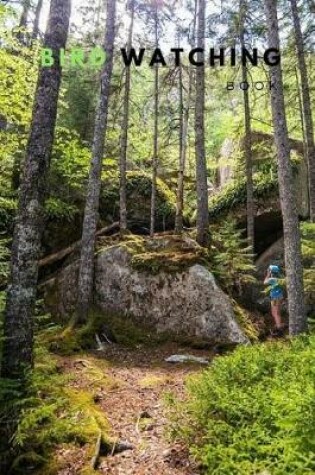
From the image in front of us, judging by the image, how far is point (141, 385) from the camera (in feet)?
24.9

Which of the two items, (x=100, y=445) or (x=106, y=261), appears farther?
(x=106, y=261)

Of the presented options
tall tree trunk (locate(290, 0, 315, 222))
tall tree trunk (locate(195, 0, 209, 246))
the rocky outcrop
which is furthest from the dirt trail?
tall tree trunk (locate(290, 0, 315, 222))

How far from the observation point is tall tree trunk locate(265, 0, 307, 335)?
8.30 meters

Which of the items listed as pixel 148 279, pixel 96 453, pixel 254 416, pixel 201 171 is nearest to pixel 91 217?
pixel 148 279

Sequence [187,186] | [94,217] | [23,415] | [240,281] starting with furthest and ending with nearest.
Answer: [187,186]
[240,281]
[94,217]
[23,415]

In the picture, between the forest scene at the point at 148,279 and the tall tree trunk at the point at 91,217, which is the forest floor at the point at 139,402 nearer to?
the forest scene at the point at 148,279

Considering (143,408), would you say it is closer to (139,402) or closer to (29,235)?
(139,402)

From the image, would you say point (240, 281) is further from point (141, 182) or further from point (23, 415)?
point (23, 415)

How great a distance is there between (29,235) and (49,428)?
7.92 ft

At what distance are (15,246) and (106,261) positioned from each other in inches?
248

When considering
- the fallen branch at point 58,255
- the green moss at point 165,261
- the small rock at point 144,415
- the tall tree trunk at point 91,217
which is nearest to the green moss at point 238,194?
the green moss at point 165,261

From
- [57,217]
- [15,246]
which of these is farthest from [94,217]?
[15,246]

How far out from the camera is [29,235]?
17.7ft

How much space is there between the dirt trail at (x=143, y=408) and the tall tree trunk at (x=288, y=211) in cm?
240
